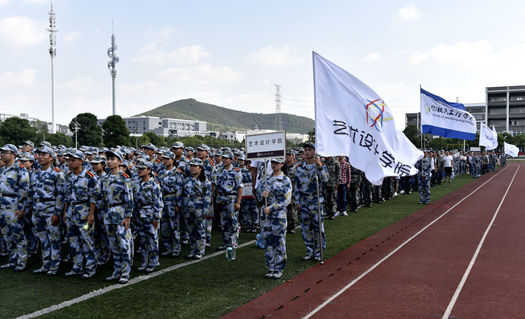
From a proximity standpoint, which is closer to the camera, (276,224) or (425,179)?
(276,224)

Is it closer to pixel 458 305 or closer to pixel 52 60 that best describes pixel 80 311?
pixel 458 305

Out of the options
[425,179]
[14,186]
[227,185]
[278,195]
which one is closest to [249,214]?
[227,185]

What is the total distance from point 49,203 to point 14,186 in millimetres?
960

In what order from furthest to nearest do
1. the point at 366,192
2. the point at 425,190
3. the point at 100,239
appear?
the point at 425,190 < the point at 366,192 < the point at 100,239

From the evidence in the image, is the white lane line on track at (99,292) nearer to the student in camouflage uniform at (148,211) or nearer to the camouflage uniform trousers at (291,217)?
the student in camouflage uniform at (148,211)

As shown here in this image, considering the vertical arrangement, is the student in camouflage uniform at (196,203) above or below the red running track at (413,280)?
above

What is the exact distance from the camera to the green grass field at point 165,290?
18.1ft

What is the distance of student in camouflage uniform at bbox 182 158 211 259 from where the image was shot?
316 inches

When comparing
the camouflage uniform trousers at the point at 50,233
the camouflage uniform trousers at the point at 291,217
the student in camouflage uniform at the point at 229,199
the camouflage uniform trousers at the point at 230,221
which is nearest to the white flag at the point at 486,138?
the camouflage uniform trousers at the point at 291,217

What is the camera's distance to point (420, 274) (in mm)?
7246

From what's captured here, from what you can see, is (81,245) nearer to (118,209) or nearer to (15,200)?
(118,209)

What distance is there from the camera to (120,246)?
6.66 m

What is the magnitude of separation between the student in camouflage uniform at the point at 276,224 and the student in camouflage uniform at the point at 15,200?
448 cm

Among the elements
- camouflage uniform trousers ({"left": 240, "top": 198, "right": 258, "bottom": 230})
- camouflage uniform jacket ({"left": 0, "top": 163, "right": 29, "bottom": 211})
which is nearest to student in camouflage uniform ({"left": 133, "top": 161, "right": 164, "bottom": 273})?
camouflage uniform jacket ({"left": 0, "top": 163, "right": 29, "bottom": 211})
